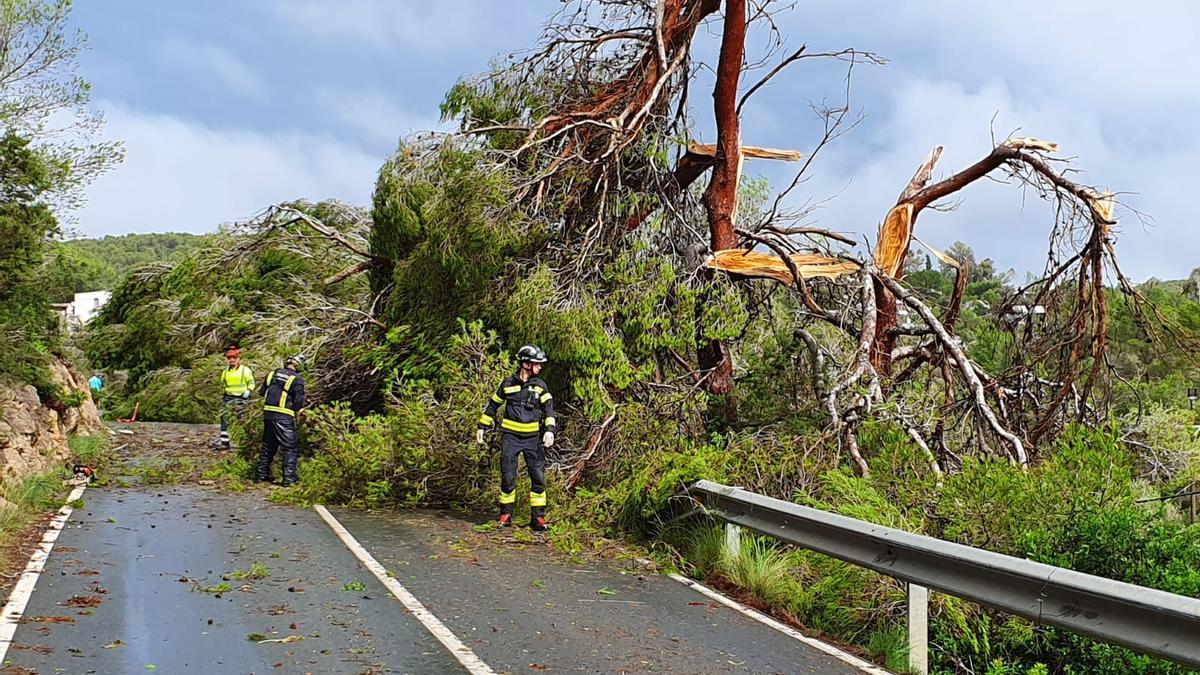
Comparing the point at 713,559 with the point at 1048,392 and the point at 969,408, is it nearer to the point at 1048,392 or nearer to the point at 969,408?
the point at 969,408

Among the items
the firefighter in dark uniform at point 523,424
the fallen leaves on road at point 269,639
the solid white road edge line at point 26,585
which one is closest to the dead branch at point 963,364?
the firefighter in dark uniform at point 523,424

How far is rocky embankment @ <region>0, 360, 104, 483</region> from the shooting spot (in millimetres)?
12195

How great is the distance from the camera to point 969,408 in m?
10.5

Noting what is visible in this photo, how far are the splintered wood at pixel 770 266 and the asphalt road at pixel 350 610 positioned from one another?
5.19 meters

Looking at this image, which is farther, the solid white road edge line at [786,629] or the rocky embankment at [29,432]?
the rocky embankment at [29,432]

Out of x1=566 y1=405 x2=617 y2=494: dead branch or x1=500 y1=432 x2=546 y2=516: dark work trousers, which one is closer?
x1=500 y1=432 x2=546 y2=516: dark work trousers

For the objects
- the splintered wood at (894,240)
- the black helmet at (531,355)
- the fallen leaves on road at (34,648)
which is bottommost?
the fallen leaves on road at (34,648)

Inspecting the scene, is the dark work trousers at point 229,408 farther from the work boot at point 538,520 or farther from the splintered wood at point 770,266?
the splintered wood at point 770,266

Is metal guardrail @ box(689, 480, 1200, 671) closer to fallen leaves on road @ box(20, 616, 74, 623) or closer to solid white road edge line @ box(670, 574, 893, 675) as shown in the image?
solid white road edge line @ box(670, 574, 893, 675)

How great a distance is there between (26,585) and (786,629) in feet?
18.5

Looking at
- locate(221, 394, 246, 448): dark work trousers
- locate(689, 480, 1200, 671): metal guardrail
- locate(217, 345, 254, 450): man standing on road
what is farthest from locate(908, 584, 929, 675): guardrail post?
locate(217, 345, 254, 450): man standing on road

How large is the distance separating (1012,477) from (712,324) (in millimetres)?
5323

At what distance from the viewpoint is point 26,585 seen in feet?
24.9

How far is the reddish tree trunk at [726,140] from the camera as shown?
555 inches
